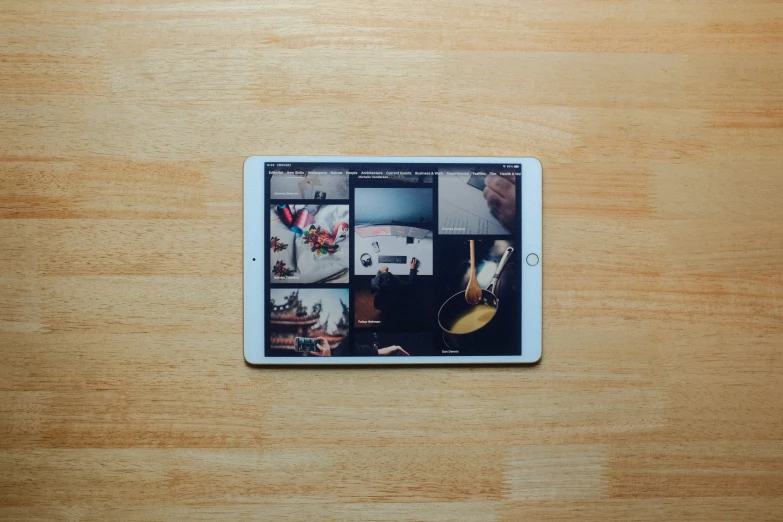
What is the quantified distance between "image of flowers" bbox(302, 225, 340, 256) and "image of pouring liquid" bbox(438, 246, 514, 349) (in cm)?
18

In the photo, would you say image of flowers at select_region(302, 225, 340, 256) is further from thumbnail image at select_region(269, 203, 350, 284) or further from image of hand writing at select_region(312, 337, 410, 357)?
image of hand writing at select_region(312, 337, 410, 357)

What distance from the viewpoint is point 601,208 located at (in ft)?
2.42

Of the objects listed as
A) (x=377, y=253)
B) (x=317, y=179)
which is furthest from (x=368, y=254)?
(x=317, y=179)

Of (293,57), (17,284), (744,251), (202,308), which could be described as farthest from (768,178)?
(17,284)

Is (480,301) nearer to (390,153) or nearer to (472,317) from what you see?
(472,317)

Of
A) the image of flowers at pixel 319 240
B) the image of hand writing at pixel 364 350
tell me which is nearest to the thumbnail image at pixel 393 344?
the image of hand writing at pixel 364 350

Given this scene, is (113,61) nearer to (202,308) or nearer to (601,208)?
(202,308)

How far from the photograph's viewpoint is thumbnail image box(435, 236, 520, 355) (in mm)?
722

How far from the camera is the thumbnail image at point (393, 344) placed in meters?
0.72

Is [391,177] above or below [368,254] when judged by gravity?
above

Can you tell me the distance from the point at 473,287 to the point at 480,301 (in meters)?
0.02

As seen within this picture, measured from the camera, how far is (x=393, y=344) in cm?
72

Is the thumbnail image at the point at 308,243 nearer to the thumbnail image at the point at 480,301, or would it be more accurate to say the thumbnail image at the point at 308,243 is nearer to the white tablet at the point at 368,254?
the white tablet at the point at 368,254

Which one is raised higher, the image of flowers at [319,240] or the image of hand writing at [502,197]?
the image of hand writing at [502,197]
